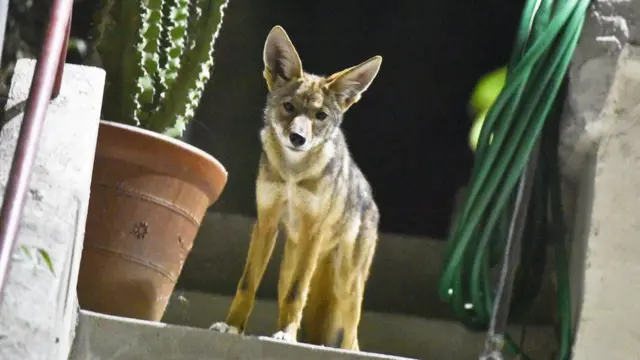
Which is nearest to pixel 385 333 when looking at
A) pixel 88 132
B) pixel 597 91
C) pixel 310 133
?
pixel 310 133

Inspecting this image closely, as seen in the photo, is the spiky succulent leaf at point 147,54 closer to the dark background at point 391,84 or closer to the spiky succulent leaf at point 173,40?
the spiky succulent leaf at point 173,40

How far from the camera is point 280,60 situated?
61.8 inches

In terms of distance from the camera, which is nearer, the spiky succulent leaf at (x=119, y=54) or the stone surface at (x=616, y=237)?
the stone surface at (x=616, y=237)

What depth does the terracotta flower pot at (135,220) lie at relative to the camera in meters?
1.51

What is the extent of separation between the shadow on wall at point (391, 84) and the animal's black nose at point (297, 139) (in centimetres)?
79

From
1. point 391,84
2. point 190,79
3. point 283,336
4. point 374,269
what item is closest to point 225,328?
point 283,336

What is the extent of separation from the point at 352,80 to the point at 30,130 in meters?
0.66

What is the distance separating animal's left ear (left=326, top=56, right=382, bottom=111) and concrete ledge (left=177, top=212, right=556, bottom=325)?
1.94 ft

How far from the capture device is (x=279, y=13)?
2295 mm

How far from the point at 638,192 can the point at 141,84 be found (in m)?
0.87

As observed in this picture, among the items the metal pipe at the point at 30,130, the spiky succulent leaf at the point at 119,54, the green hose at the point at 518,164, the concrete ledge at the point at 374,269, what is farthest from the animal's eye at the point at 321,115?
the concrete ledge at the point at 374,269

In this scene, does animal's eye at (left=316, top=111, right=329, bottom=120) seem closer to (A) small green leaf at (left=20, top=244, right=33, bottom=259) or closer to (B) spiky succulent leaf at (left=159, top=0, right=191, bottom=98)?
(B) spiky succulent leaf at (left=159, top=0, right=191, bottom=98)

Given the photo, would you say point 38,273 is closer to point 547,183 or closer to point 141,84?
point 141,84

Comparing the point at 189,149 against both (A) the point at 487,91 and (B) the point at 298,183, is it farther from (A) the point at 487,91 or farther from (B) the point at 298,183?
(A) the point at 487,91
